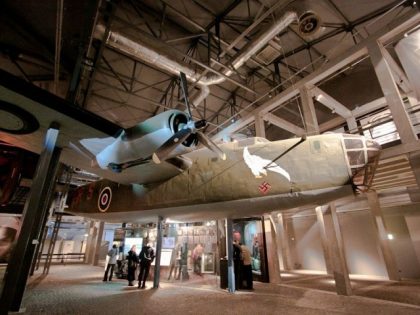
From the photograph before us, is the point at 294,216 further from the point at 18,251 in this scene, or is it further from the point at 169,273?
the point at 18,251

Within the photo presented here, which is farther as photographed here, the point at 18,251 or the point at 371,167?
the point at 371,167

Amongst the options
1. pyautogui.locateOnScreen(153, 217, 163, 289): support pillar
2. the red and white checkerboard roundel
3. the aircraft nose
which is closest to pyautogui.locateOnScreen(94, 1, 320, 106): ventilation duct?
the aircraft nose

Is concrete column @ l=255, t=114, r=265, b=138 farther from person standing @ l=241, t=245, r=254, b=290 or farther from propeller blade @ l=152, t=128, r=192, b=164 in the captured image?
propeller blade @ l=152, t=128, r=192, b=164

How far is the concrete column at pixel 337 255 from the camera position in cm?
842

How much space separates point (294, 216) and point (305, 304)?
526 inches

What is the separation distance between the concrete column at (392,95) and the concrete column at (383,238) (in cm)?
698

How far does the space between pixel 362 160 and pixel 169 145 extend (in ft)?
15.4

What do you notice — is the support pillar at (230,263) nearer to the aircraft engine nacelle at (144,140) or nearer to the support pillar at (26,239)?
the aircraft engine nacelle at (144,140)

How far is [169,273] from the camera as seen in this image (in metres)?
12.1

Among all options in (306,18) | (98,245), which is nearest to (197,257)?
(306,18)

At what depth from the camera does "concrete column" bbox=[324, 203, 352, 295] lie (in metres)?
8.42

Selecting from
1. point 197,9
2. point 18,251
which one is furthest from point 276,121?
point 18,251

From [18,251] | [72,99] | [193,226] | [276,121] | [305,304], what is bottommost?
[305,304]

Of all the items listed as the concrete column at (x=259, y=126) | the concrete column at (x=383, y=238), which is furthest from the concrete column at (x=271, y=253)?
the concrete column at (x=383, y=238)
